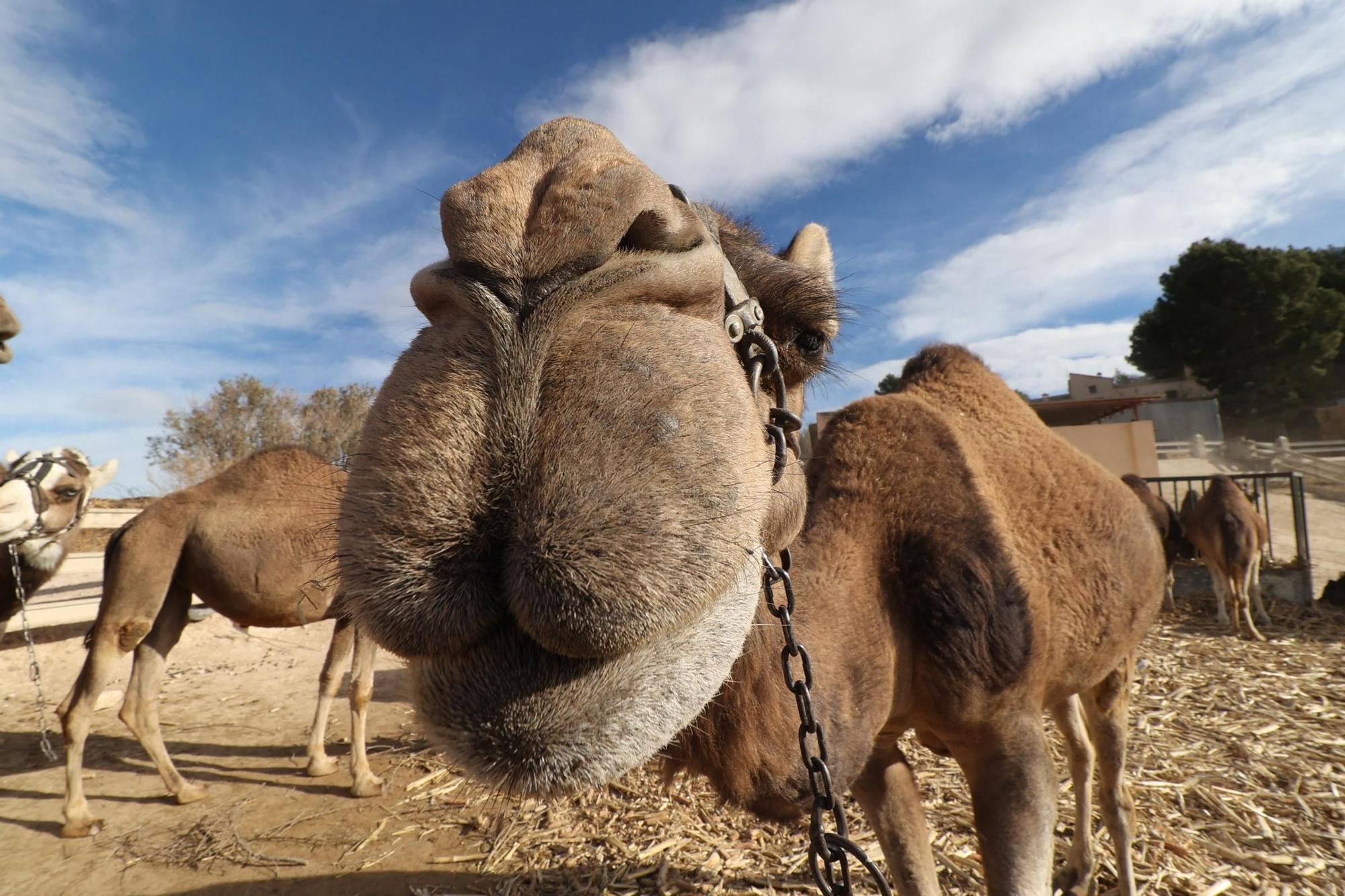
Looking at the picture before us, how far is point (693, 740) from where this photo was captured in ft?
5.62

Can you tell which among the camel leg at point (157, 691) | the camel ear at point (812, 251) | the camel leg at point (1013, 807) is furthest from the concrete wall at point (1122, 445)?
the camel leg at point (157, 691)

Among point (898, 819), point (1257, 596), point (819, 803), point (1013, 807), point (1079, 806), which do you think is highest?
point (819, 803)

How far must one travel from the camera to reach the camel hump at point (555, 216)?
1076mm

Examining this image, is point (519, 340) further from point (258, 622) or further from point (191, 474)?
point (191, 474)

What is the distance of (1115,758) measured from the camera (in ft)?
12.0

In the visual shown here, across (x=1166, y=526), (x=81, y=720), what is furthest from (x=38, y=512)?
(x=1166, y=526)

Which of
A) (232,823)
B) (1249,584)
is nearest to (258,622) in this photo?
(232,823)

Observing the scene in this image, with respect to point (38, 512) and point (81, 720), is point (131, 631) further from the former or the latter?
point (38, 512)

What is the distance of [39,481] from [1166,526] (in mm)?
13871

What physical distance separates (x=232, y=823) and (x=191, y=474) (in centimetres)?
1632

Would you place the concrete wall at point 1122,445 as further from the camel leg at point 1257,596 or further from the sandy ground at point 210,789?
the sandy ground at point 210,789

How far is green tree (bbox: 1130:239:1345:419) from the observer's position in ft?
127

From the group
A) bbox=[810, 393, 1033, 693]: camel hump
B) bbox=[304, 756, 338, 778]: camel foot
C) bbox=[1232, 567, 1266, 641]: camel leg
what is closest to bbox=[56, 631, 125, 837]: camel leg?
bbox=[304, 756, 338, 778]: camel foot

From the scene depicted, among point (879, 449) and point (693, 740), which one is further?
point (879, 449)
